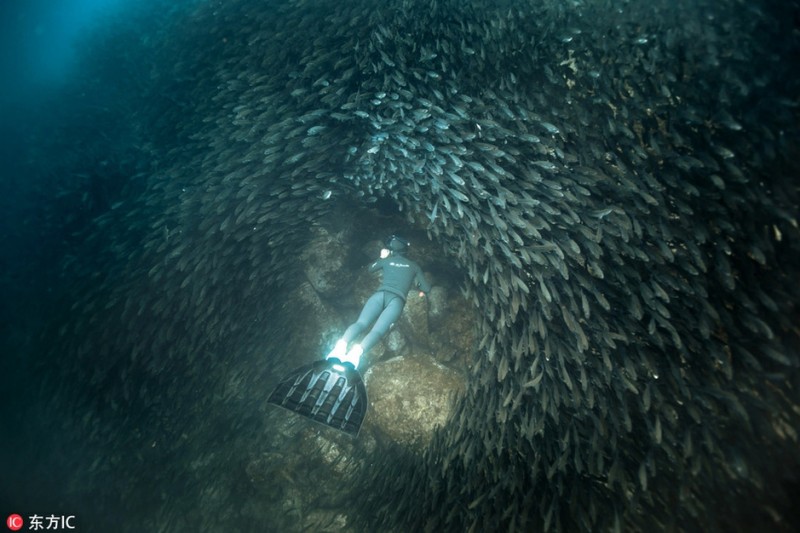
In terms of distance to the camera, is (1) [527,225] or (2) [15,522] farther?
(2) [15,522]

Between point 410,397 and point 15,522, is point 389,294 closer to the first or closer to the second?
point 410,397

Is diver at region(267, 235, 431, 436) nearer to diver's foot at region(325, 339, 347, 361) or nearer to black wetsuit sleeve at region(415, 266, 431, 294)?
diver's foot at region(325, 339, 347, 361)

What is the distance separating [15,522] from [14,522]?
19mm

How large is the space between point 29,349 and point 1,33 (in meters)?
25.0

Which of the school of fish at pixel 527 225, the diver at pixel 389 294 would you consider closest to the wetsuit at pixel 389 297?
the diver at pixel 389 294

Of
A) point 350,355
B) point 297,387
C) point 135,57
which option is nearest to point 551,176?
point 350,355

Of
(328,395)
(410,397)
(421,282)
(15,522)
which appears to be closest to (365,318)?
(421,282)

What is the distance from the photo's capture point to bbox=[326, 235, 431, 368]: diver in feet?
21.7

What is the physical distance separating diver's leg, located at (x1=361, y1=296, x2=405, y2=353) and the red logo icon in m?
7.23

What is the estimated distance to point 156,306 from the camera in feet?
20.8

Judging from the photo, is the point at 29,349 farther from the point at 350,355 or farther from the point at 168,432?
the point at 350,355

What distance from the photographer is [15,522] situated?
686 cm

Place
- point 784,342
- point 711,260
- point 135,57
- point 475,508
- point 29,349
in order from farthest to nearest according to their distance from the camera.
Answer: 1. point 135,57
2. point 29,349
3. point 475,508
4. point 711,260
5. point 784,342


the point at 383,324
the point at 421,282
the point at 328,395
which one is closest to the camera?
the point at 328,395
